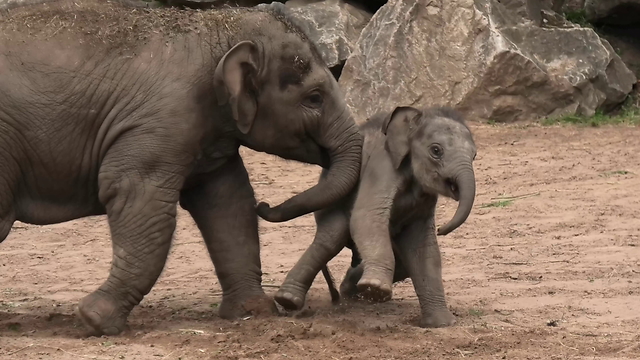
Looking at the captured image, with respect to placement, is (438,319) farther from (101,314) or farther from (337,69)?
(337,69)

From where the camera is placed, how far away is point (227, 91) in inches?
255

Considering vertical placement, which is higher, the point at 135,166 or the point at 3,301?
the point at 135,166

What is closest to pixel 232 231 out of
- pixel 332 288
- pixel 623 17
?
pixel 332 288

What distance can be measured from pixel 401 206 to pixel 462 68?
23.6ft

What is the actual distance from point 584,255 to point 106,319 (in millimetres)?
3574

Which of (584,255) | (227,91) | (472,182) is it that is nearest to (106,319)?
(227,91)

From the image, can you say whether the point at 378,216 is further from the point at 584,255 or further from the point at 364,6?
the point at 364,6

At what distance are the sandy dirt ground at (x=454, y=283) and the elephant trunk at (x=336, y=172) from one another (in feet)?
2.05

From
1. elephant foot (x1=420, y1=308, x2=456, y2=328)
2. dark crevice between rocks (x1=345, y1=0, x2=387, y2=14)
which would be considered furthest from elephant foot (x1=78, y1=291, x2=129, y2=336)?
dark crevice between rocks (x1=345, y1=0, x2=387, y2=14)

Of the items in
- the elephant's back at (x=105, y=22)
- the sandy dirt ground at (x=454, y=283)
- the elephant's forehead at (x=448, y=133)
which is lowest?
the sandy dirt ground at (x=454, y=283)

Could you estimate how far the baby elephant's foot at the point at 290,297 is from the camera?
6699mm

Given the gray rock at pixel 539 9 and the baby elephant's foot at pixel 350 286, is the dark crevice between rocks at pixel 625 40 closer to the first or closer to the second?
the gray rock at pixel 539 9

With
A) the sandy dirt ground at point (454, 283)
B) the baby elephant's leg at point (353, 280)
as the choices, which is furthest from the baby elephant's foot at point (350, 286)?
the sandy dirt ground at point (454, 283)

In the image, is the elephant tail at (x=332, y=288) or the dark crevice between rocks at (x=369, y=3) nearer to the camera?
the elephant tail at (x=332, y=288)
